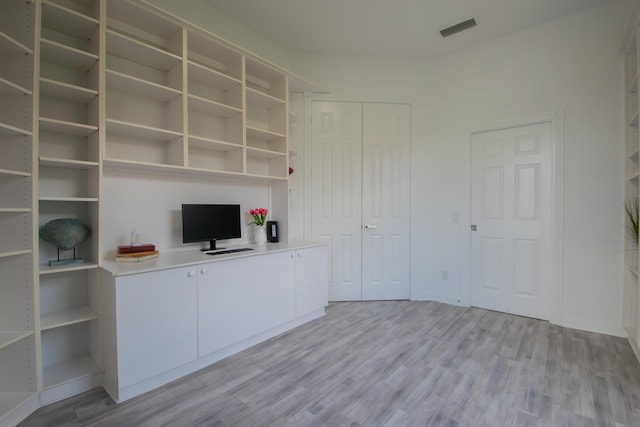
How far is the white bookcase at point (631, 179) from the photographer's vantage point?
2576mm

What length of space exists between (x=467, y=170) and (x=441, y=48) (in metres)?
1.56

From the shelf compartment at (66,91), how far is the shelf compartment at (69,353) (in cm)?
159

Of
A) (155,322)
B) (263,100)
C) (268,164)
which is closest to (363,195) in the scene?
(268,164)

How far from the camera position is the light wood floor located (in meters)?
1.70

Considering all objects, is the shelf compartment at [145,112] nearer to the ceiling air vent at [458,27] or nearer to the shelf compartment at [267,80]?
the shelf compartment at [267,80]

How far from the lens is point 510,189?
3348 millimetres

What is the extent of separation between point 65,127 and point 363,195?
300cm

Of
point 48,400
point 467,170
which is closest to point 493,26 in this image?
point 467,170

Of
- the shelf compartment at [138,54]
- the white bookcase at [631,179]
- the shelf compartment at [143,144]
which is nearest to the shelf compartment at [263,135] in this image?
the shelf compartment at [143,144]

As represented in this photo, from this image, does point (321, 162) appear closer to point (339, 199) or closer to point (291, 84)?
point (339, 199)

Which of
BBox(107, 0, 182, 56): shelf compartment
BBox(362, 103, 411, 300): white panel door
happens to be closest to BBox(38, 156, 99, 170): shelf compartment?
BBox(107, 0, 182, 56): shelf compartment

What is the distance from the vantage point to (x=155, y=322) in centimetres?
196

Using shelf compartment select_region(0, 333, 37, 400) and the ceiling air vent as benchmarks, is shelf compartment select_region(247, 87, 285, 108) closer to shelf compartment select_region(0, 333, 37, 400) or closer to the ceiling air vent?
the ceiling air vent

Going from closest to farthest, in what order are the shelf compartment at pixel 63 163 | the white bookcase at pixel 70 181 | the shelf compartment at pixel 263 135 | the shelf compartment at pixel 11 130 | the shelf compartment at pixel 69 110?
the shelf compartment at pixel 11 130 < the shelf compartment at pixel 63 163 < the white bookcase at pixel 70 181 < the shelf compartment at pixel 69 110 < the shelf compartment at pixel 263 135
